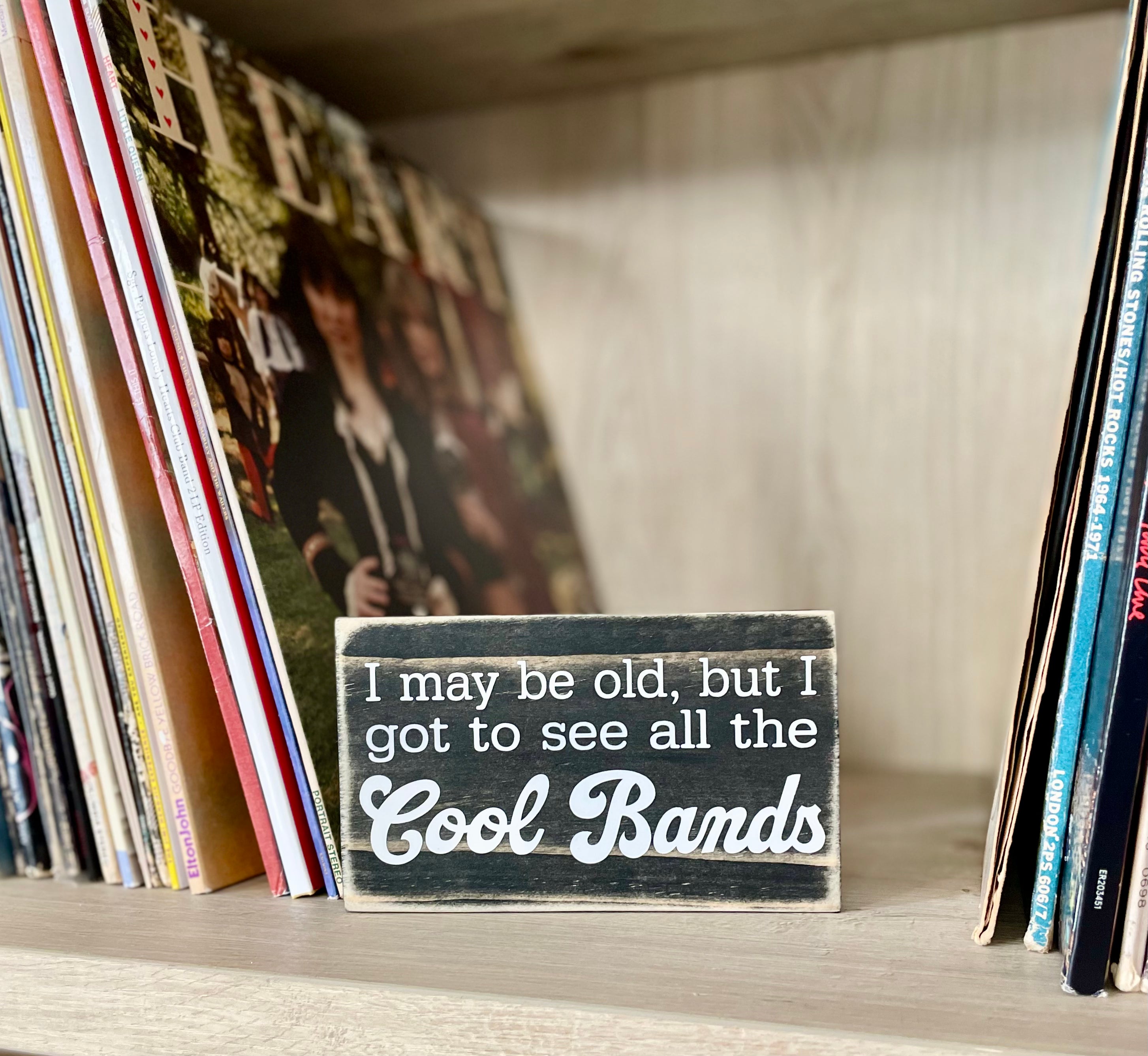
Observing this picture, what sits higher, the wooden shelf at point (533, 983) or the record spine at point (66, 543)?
the record spine at point (66, 543)

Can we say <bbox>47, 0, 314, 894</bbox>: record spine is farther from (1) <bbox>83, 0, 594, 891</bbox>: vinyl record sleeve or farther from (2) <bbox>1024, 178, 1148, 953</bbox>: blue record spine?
(2) <bbox>1024, 178, 1148, 953</bbox>: blue record spine

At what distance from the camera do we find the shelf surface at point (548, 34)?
2.74ft

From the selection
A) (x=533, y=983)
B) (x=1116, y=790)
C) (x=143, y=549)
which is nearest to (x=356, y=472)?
(x=143, y=549)

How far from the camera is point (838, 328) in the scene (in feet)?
3.16

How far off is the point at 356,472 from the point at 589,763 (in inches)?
12.3

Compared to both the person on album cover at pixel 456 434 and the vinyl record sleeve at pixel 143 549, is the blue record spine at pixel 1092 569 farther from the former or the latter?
the person on album cover at pixel 456 434

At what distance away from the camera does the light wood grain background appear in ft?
2.98

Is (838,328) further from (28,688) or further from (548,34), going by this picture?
(28,688)

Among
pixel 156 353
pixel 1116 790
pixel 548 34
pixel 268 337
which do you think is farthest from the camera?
pixel 548 34

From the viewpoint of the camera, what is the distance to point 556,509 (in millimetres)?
1049

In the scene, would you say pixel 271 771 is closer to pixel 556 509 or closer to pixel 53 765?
pixel 53 765

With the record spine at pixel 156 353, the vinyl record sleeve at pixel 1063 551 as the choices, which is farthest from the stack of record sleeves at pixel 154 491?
the vinyl record sleeve at pixel 1063 551

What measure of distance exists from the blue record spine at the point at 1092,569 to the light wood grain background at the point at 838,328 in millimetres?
399

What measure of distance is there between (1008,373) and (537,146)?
51cm
